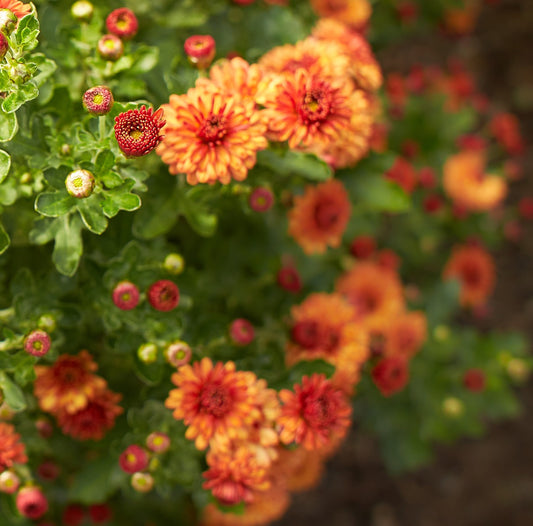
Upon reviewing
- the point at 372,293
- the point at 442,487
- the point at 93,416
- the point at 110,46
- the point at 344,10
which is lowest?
the point at 442,487

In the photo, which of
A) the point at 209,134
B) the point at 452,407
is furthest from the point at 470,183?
the point at 209,134

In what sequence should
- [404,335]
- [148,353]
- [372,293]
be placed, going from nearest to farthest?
1. [148,353]
2. [404,335]
3. [372,293]

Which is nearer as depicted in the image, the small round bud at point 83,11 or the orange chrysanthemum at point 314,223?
the small round bud at point 83,11

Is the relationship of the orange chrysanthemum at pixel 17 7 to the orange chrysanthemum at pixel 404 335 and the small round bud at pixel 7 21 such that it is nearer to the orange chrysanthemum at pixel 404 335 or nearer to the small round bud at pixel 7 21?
the small round bud at pixel 7 21

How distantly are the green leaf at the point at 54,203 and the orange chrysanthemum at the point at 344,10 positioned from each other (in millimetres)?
1140

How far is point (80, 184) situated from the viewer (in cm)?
97

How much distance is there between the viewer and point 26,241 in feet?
3.97

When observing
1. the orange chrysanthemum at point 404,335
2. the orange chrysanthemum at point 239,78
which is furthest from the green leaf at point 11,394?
the orange chrysanthemum at point 404,335

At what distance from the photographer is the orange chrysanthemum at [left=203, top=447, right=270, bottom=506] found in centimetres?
115

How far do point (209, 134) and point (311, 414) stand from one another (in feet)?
1.81

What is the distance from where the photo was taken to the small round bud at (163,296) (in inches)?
44.3

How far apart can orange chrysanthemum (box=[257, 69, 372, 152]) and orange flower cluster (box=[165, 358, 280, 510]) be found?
0.45 m

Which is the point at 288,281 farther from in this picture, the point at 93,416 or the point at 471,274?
the point at 471,274

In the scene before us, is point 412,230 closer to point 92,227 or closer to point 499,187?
point 499,187
